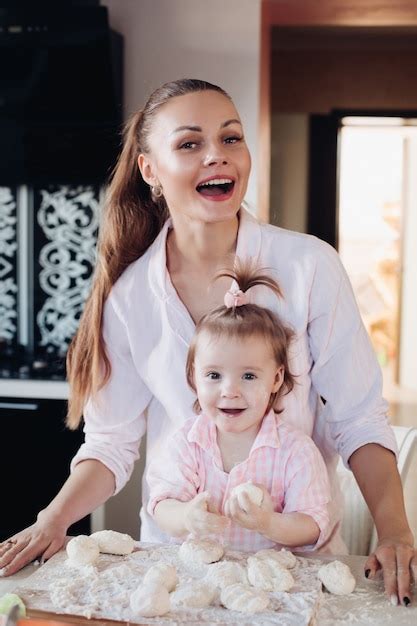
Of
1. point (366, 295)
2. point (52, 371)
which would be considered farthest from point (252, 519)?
point (366, 295)

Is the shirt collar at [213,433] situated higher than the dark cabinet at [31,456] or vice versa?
the shirt collar at [213,433]

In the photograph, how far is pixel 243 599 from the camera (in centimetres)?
120

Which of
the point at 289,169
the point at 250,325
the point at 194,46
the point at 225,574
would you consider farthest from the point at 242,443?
the point at 289,169

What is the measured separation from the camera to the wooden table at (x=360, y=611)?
119 centimetres

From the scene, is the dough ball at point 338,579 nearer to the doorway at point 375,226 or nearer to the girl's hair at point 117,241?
the girl's hair at point 117,241

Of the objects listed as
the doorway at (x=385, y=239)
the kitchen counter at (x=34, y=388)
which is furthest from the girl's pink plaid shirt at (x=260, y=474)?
the doorway at (x=385, y=239)

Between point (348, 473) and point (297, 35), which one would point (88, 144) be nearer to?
point (348, 473)

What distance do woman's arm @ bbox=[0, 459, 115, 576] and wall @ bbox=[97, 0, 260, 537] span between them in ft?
Result: 6.26

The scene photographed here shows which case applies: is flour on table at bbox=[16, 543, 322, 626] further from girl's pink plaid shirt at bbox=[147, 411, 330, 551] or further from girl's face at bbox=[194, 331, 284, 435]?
girl's face at bbox=[194, 331, 284, 435]

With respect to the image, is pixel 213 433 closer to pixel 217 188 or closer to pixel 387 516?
pixel 387 516

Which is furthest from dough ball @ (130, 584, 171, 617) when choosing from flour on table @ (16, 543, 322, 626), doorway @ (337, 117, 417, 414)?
doorway @ (337, 117, 417, 414)

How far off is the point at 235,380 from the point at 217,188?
13.0 inches

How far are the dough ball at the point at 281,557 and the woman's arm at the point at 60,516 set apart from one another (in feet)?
1.17

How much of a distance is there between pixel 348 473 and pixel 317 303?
52cm
